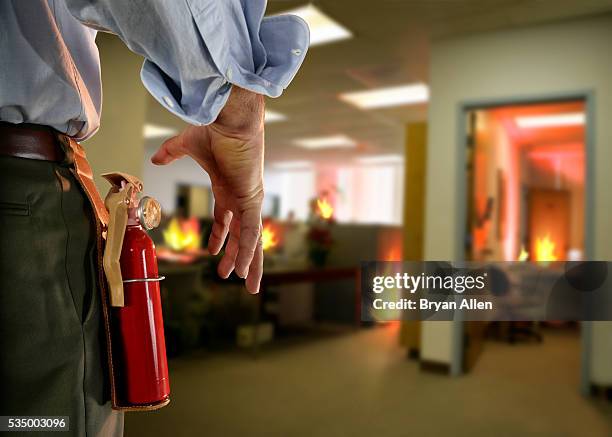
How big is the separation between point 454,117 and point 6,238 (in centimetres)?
273

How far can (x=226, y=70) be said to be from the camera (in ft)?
1.13

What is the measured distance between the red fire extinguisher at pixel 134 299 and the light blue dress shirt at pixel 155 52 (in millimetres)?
78

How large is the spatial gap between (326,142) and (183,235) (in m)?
3.43

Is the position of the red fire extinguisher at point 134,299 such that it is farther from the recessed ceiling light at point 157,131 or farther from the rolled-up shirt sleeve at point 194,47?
the recessed ceiling light at point 157,131

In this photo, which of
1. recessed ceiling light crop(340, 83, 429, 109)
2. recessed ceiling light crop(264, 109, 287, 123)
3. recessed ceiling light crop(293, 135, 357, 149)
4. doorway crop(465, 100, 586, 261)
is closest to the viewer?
doorway crop(465, 100, 586, 261)

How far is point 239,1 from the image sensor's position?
1.21 ft

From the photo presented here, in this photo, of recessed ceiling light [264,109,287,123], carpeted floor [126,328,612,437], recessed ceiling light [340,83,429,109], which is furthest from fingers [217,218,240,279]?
recessed ceiling light [264,109,287,123]

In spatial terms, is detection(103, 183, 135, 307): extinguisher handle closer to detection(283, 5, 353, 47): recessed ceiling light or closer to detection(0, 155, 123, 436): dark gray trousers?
detection(0, 155, 123, 436): dark gray trousers

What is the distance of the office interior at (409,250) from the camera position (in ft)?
6.33

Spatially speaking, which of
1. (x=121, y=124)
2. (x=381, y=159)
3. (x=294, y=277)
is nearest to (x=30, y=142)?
(x=121, y=124)

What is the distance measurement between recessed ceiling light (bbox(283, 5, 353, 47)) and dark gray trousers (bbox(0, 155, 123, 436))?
233 centimetres

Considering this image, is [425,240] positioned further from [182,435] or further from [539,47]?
[182,435]

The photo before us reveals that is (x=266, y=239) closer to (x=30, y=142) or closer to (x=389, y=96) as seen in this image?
(x=30, y=142)

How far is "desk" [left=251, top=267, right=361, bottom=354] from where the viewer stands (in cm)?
294
